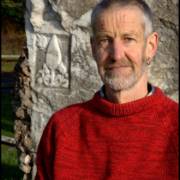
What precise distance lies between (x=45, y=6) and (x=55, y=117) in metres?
1.31

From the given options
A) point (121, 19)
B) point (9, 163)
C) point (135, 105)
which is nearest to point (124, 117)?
point (135, 105)

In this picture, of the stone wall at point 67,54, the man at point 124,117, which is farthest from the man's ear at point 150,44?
the stone wall at point 67,54

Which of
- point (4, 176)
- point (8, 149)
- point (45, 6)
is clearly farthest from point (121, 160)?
point (8, 149)

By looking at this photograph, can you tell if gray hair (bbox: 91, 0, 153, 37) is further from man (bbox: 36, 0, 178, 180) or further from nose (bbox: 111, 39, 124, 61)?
nose (bbox: 111, 39, 124, 61)

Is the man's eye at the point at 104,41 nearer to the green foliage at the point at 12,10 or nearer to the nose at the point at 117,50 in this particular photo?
the nose at the point at 117,50

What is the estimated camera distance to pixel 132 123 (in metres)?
2.76

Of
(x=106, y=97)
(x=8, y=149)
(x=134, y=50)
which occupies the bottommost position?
(x=8, y=149)

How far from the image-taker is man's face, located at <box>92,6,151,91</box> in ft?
8.84

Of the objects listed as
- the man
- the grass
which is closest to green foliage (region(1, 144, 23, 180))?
the grass

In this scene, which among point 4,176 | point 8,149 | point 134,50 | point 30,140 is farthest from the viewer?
point 8,149

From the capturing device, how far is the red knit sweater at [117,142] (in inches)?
106

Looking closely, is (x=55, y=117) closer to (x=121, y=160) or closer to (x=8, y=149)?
(x=121, y=160)

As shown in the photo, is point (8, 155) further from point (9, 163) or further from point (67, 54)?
point (67, 54)

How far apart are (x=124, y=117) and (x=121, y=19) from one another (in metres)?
0.36
